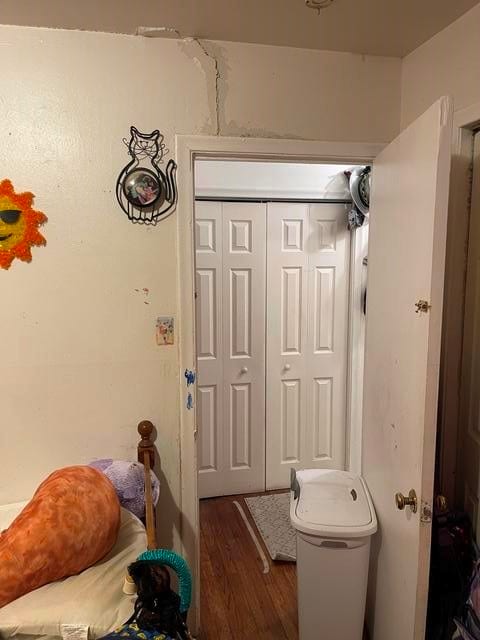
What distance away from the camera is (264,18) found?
1.53 meters

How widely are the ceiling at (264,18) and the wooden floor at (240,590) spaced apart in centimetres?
236

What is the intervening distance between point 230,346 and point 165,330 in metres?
1.24

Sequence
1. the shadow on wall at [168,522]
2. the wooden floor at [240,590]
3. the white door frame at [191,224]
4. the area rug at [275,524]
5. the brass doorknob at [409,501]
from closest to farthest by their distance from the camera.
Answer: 1. the brass doorknob at [409,501]
2. the white door frame at [191,224]
3. the shadow on wall at [168,522]
4. the wooden floor at [240,590]
5. the area rug at [275,524]

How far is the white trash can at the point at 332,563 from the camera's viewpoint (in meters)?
1.73

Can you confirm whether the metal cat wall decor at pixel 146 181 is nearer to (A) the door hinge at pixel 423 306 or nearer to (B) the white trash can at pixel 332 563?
(A) the door hinge at pixel 423 306

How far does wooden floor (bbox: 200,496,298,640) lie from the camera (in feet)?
6.84

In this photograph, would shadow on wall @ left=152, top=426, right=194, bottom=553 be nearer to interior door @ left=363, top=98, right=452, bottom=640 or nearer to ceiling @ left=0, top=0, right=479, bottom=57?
interior door @ left=363, top=98, right=452, bottom=640

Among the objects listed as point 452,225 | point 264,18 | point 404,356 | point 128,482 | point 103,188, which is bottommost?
point 128,482

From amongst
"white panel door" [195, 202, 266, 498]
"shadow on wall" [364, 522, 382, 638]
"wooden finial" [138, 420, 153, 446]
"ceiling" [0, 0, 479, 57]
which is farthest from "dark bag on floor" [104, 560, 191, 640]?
"white panel door" [195, 202, 266, 498]

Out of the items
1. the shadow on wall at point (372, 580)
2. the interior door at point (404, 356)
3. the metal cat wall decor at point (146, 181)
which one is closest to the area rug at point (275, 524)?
the shadow on wall at point (372, 580)

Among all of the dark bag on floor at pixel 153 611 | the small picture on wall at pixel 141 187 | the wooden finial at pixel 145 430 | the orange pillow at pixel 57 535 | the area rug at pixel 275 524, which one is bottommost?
the area rug at pixel 275 524

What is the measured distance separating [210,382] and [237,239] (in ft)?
3.00

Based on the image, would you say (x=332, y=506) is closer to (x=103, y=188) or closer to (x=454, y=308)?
(x=454, y=308)

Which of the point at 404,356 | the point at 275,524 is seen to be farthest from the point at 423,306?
the point at 275,524
